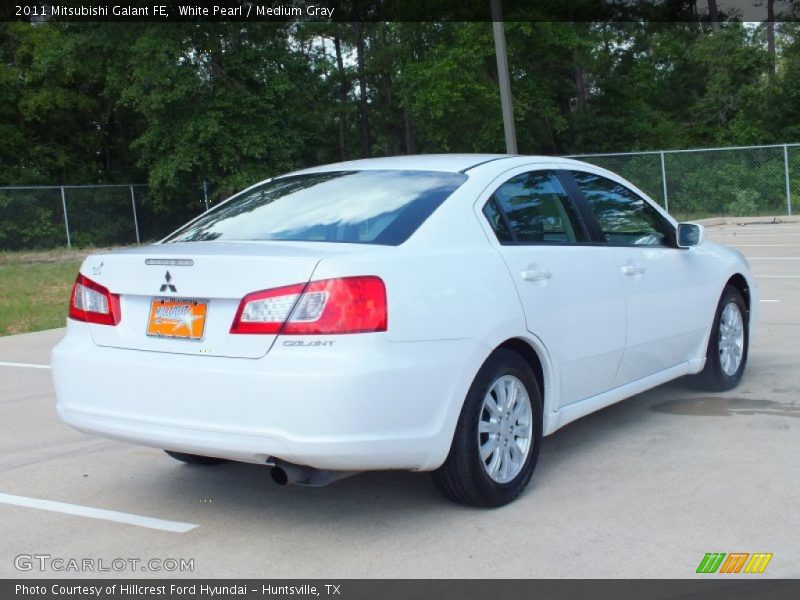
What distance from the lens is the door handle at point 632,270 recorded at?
18.2 ft

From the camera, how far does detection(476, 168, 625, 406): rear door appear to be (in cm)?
479

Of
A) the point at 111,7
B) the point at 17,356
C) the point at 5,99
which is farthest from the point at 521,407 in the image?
the point at 5,99

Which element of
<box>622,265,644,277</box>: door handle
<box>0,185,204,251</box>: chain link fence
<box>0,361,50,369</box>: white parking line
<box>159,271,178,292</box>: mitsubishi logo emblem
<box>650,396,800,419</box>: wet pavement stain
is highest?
<box>0,185,204,251</box>: chain link fence

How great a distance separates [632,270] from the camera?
5.61m

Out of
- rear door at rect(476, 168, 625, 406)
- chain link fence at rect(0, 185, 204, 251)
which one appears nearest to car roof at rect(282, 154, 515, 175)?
rear door at rect(476, 168, 625, 406)

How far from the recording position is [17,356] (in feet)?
32.6

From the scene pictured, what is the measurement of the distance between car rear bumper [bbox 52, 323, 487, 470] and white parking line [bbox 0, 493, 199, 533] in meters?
0.47

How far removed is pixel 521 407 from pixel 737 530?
1.11m

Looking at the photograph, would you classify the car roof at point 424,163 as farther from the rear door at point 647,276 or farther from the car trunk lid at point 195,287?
the car trunk lid at point 195,287

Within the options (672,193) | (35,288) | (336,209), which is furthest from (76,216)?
(336,209)

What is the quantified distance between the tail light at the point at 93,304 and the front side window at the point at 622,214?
2.69 metres

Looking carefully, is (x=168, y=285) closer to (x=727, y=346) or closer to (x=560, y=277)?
(x=560, y=277)

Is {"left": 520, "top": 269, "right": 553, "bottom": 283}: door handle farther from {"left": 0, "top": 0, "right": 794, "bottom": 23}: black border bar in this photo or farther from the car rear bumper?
{"left": 0, "top": 0, "right": 794, "bottom": 23}: black border bar

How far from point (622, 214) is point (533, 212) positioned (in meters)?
1.00
